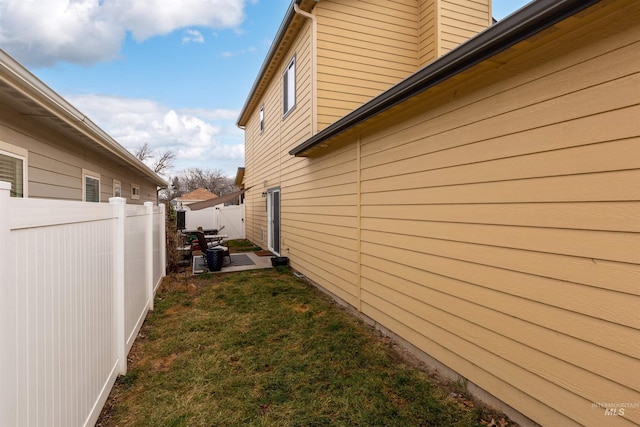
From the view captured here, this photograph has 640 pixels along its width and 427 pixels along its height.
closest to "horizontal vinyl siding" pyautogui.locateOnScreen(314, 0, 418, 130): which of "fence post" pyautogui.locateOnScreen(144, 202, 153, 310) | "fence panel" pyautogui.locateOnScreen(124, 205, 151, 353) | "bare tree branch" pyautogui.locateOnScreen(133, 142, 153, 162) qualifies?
"fence post" pyautogui.locateOnScreen(144, 202, 153, 310)

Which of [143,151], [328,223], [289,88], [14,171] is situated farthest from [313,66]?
[143,151]

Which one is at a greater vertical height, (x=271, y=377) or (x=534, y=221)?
(x=534, y=221)

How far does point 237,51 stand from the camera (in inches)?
645

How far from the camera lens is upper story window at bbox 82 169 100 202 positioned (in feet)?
19.7

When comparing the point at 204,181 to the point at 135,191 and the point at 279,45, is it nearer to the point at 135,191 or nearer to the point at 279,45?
the point at 135,191

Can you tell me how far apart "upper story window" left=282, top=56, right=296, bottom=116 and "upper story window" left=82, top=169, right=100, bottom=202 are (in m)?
4.76

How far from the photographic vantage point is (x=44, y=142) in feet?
14.8

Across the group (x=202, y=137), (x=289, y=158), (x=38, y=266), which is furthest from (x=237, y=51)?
(x=202, y=137)

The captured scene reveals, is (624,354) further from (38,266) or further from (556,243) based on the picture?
(38,266)

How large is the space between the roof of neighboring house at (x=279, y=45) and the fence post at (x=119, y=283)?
5.68 m

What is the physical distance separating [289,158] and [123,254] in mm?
5795

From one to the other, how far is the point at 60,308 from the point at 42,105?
300 centimetres

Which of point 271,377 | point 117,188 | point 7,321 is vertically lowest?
point 271,377

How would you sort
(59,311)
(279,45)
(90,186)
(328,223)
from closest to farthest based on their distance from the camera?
1. (59,311)
2. (328,223)
3. (90,186)
4. (279,45)
